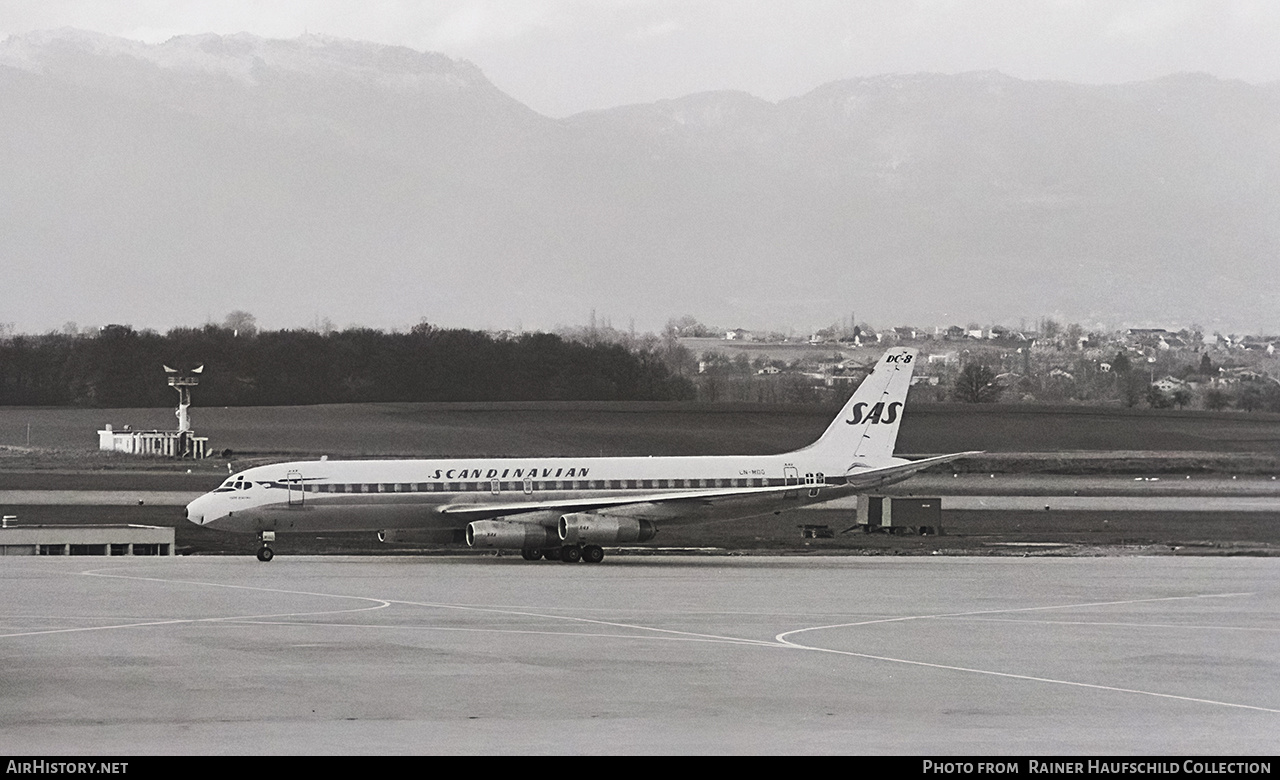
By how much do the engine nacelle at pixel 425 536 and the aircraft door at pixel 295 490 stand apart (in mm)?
3184

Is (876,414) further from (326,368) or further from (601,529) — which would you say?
(326,368)

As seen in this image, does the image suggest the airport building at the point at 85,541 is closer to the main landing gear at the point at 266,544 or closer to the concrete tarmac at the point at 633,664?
the main landing gear at the point at 266,544

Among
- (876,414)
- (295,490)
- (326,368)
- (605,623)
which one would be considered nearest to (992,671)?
(605,623)

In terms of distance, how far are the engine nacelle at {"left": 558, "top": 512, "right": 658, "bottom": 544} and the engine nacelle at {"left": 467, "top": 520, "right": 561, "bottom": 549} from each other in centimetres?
82

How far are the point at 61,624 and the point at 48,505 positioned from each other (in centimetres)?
4881

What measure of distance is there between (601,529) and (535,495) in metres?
2.78

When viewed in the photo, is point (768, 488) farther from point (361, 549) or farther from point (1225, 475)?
point (1225, 475)

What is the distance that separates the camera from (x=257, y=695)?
753 inches

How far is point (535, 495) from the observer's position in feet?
162

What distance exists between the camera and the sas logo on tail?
51906mm

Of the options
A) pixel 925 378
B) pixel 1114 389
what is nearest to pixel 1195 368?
pixel 1114 389

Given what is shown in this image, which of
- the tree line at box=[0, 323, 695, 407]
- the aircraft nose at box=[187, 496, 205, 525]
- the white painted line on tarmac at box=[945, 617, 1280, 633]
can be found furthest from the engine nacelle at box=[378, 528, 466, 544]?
the tree line at box=[0, 323, 695, 407]

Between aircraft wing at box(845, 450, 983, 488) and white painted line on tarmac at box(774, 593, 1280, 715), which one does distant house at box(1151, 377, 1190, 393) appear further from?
white painted line on tarmac at box(774, 593, 1280, 715)

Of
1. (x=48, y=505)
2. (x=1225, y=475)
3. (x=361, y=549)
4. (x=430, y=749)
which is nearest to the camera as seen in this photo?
(x=430, y=749)
